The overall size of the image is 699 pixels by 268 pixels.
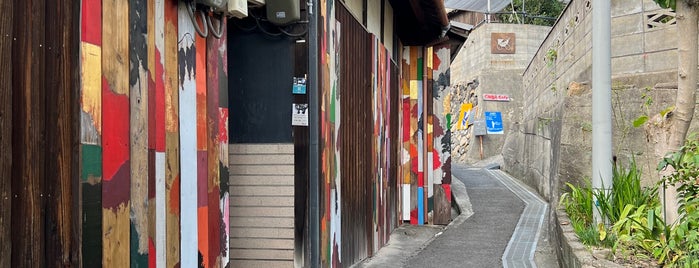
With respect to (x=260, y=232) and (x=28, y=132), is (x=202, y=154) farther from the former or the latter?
(x=260, y=232)

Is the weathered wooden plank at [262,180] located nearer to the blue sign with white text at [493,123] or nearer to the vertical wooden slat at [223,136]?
the vertical wooden slat at [223,136]

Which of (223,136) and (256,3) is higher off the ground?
(256,3)

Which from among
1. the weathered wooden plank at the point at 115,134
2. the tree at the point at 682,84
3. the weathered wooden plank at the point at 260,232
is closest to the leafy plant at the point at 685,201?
the tree at the point at 682,84

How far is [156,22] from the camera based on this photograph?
3.55m

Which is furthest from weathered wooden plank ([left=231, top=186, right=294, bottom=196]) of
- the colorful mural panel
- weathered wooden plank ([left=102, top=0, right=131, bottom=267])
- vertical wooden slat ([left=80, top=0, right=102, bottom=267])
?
vertical wooden slat ([left=80, top=0, right=102, bottom=267])

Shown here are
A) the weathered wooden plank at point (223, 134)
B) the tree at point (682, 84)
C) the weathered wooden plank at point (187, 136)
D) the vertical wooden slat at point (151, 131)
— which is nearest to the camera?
the vertical wooden slat at point (151, 131)

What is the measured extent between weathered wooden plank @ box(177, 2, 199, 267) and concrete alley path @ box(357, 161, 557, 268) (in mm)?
4430

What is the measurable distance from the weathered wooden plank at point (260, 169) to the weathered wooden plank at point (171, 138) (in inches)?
Answer: 77.4

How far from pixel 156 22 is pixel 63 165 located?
1.07 meters

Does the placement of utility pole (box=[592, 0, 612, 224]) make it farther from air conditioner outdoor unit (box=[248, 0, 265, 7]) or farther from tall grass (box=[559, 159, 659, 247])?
air conditioner outdoor unit (box=[248, 0, 265, 7])

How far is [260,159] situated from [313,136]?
0.51m

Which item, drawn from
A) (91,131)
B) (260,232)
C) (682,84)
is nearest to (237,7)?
(91,131)

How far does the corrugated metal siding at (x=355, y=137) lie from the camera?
286 inches

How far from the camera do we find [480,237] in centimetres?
1007
